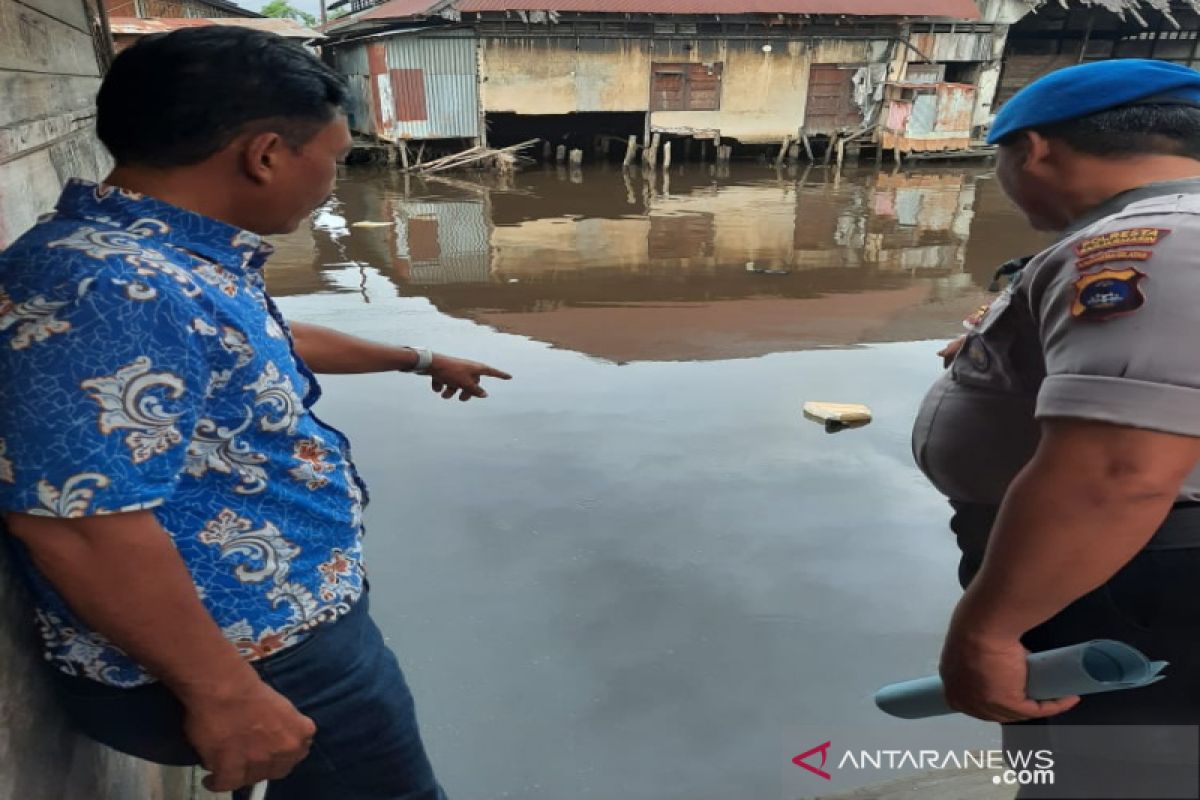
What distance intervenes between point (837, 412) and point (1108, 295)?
13.8 feet

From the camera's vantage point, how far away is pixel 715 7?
20.0 meters

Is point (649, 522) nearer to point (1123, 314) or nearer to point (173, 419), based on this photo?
point (1123, 314)

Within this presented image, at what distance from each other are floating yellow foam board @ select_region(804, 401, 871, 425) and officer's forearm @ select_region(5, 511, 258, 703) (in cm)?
460

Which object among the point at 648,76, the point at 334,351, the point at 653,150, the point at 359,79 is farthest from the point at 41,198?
the point at 359,79

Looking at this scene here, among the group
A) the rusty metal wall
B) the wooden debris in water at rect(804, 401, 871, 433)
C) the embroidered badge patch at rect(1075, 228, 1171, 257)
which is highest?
the embroidered badge patch at rect(1075, 228, 1171, 257)

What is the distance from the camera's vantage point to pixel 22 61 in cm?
270

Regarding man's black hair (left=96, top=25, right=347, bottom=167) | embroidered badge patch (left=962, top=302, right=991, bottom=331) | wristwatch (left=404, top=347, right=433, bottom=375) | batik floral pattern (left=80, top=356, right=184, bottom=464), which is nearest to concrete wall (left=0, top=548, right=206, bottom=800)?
batik floral pattern (left=80, top=356, right=184, bottom=464)

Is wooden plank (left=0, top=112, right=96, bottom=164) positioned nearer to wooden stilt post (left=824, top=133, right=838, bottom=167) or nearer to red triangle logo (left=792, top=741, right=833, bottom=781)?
red triangle logo (left=792, top=741, right=833, bottom=781)

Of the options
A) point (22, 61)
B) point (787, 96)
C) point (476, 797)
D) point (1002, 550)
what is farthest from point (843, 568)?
point (787, 96)

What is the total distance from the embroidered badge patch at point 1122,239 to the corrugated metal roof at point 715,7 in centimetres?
1973

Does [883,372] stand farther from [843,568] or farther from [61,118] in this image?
[61,118]

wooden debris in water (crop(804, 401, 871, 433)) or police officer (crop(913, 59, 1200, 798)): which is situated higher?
police officer (crop(913, 59, 1200, 798))

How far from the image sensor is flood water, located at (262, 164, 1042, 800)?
2.80 metres

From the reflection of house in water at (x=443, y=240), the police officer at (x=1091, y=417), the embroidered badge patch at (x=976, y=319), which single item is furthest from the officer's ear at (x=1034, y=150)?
the reflection of house in water at (x=443, y=240)
